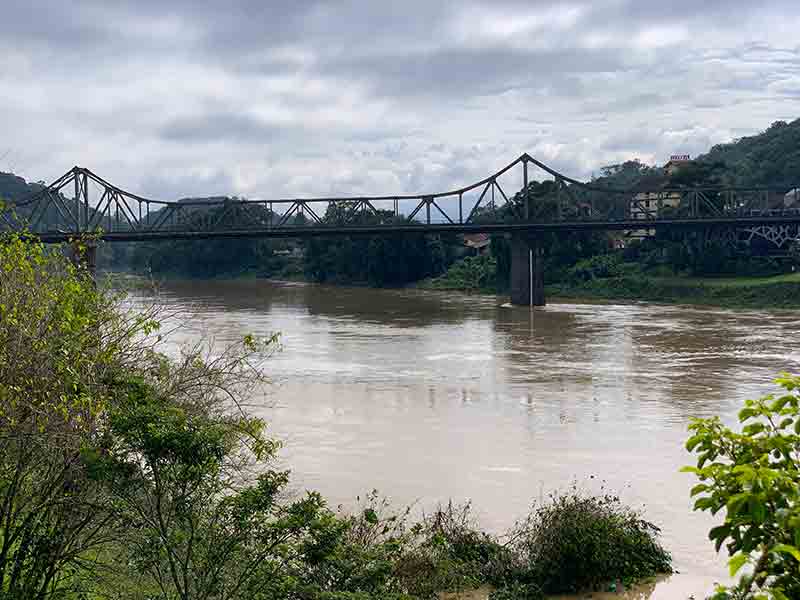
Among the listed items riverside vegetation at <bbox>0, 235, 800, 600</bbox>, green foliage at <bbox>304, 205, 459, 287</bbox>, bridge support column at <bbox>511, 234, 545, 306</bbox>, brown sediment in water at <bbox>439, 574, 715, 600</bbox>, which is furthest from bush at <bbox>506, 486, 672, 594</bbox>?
green foliage at <bbox>304, 205, 459, 287</bbox>

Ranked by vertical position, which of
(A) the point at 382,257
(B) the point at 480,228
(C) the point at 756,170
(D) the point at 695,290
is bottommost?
(D) the point at 695,290

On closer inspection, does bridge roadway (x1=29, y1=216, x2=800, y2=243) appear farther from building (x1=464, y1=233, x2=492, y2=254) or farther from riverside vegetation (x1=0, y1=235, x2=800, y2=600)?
riverside vegetation (x1=0, y1=235, x2=800, y2=600)

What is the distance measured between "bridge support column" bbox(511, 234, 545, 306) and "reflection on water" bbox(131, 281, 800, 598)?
6.61 metres

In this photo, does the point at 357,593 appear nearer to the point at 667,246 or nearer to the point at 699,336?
the point at 699,336

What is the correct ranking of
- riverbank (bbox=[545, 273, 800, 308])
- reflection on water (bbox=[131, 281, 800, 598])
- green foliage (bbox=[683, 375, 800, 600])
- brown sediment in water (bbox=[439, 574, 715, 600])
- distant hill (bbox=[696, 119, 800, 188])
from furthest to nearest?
distant hill (bbox=[696, 119, 800, 188]), riverbank (bbox=[545, 273, 800, 308]), reflection on water (bbox=[131, 281, 800, 598]), brown sediment in water (bbox=[439, 574, 715, 600]), green foliage (bbox=[683, 375, 800, 600])

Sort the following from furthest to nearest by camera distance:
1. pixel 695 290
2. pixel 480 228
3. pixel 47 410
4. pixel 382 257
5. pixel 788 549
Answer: pixel 382 257, pixel 480 228, pixel 695 290, pixel 47 410, pixel 788 549

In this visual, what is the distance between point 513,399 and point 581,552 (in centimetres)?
1357

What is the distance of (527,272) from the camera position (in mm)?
60531

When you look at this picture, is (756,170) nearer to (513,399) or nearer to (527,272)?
(527,272)

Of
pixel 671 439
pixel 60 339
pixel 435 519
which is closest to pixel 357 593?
pixel 60 339

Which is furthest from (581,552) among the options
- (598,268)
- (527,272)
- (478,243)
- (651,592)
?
(478,243)

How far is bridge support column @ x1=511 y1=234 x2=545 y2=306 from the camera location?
59322mm

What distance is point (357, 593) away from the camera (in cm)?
839

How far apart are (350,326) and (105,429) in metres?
39.3
